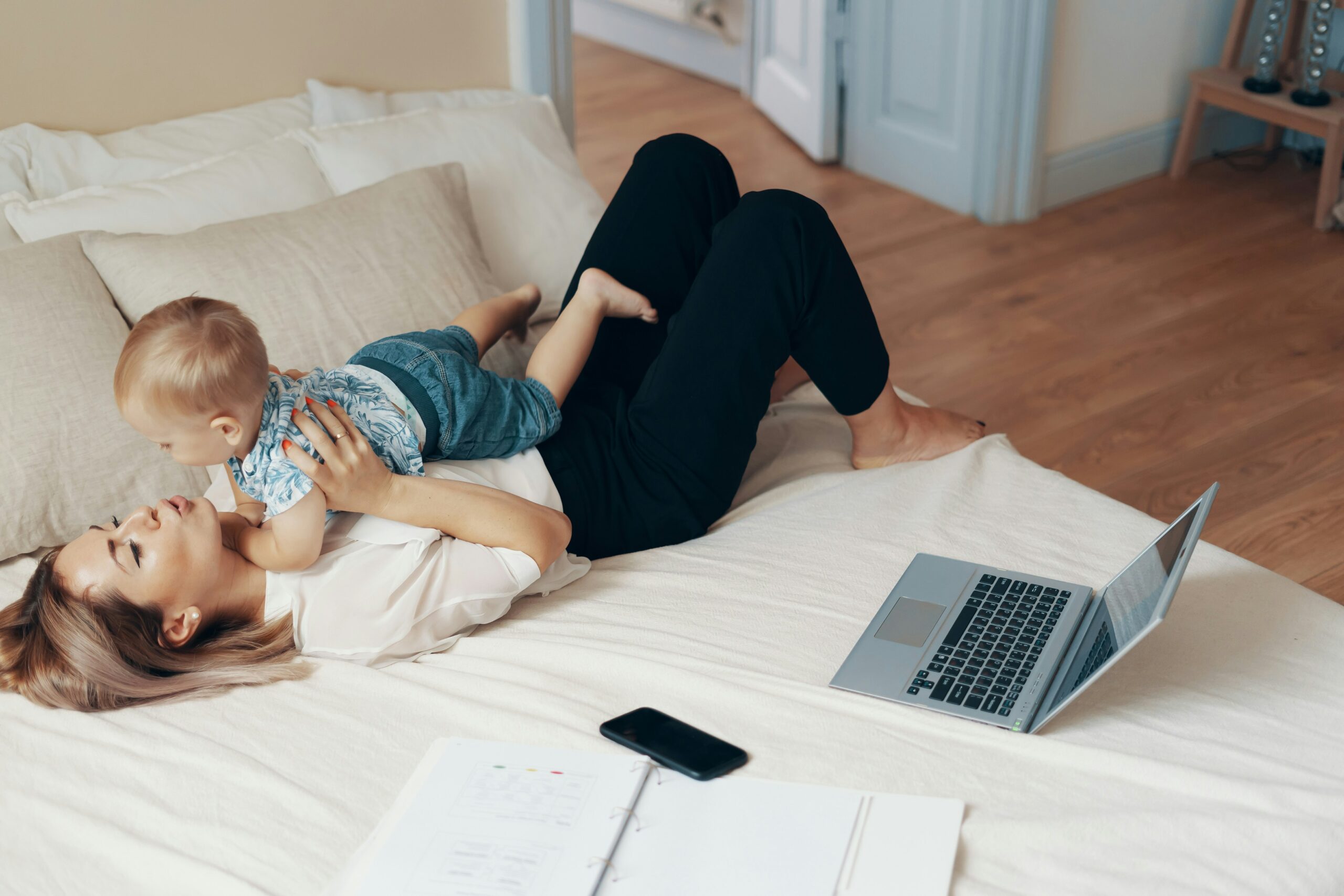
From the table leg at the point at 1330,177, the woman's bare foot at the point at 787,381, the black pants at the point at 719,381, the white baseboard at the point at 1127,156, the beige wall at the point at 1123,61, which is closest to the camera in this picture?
the black pants at the point at 719,381

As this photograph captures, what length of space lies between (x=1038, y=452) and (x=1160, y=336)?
59cm

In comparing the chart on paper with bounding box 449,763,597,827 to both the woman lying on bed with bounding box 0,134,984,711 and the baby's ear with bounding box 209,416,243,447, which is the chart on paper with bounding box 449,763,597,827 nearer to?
the woman lying on bed with bounding box 0,134,984,711

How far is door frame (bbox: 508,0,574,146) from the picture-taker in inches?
91.2

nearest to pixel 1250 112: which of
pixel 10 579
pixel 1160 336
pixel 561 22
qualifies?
pixel 1160 336

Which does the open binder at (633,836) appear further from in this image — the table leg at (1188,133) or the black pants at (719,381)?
the table leg at (1188,133)

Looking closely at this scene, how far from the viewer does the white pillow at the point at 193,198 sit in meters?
1.73

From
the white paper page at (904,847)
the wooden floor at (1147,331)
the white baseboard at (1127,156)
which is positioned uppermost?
the white paper page at (904,847)

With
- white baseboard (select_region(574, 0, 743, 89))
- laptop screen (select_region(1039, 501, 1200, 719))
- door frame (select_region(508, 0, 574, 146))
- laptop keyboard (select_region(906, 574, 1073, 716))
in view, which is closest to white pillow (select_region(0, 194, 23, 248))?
door frame (select_region(508, 0, 574, 146))

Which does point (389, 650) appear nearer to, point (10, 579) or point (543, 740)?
point (543, 740)

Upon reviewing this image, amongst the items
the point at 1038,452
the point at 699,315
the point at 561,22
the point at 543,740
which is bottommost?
the point at 1038,452

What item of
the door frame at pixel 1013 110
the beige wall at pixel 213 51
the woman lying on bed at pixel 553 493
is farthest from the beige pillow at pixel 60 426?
the door frame at pixel 1013 110

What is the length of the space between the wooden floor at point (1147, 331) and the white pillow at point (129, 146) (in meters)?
1.40

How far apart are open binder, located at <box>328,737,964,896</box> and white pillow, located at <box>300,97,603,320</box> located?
38.1 inches

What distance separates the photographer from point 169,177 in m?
1.83
